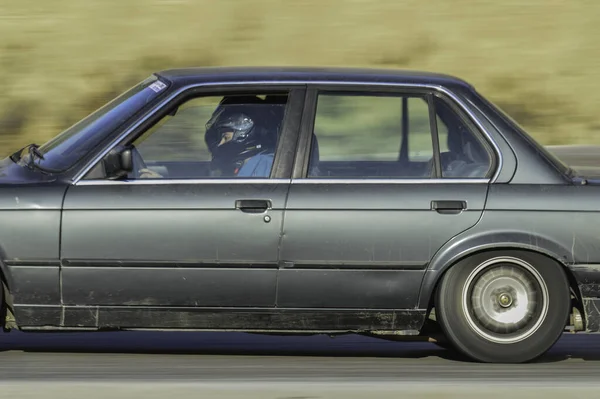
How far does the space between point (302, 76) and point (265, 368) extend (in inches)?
63.3

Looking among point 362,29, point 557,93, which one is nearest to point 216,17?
point 362,29

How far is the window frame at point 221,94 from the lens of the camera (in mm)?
6379

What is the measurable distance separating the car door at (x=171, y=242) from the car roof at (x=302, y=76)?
1.90ft

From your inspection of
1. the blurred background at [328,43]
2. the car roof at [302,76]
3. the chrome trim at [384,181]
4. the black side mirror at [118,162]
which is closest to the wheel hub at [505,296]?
the chrome trim at [384,181]

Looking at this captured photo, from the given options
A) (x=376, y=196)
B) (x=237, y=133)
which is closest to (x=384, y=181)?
(x=376, y=196)

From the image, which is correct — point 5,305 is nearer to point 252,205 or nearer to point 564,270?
point 252,205

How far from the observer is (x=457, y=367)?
652 centimetres

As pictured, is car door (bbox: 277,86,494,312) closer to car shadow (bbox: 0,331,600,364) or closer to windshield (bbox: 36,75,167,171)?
car shadow (bbox: 0,331,600,364)

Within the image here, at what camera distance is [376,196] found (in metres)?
6.38

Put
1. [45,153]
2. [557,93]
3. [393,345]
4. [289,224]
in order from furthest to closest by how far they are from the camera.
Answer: [557,93] → [393,345] → [45,153] → [289,224]

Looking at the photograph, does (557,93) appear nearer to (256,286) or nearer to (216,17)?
(216,17)

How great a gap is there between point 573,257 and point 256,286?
1702 mm

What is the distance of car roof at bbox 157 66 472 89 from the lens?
6562 millimetres

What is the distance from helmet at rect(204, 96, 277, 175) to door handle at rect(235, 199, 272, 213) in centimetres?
24
